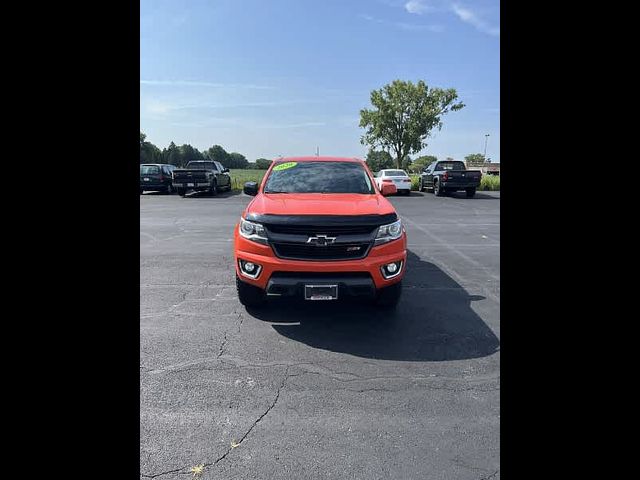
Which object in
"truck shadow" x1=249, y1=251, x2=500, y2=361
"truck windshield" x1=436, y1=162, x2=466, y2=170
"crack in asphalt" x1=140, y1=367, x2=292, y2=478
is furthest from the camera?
"truck windshield" x1=436, y1=162, x2=466, y2=170

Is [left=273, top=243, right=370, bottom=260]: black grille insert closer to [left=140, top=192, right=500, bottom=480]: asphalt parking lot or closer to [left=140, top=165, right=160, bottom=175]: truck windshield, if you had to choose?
[left=140, top=192, right=500, bottom=480]: asphalt parking lot

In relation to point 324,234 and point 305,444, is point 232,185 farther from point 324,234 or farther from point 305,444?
point 305,444

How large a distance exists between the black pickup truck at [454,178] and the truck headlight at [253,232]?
19.3 m

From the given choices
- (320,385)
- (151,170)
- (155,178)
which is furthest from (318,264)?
(151,170)

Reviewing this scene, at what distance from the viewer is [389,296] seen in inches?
170

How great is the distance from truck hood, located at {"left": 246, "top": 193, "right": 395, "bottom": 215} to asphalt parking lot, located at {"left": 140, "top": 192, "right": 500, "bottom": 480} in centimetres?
121

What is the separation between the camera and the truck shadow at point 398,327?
366cm

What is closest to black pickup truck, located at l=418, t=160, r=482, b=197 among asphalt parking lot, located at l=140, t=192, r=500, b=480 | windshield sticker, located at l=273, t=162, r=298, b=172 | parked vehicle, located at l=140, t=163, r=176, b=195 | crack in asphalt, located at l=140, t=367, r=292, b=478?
parked vehicle, located at l=140, t=163, r=176, b=195

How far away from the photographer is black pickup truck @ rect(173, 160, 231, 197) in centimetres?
2025

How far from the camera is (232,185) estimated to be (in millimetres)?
27000
